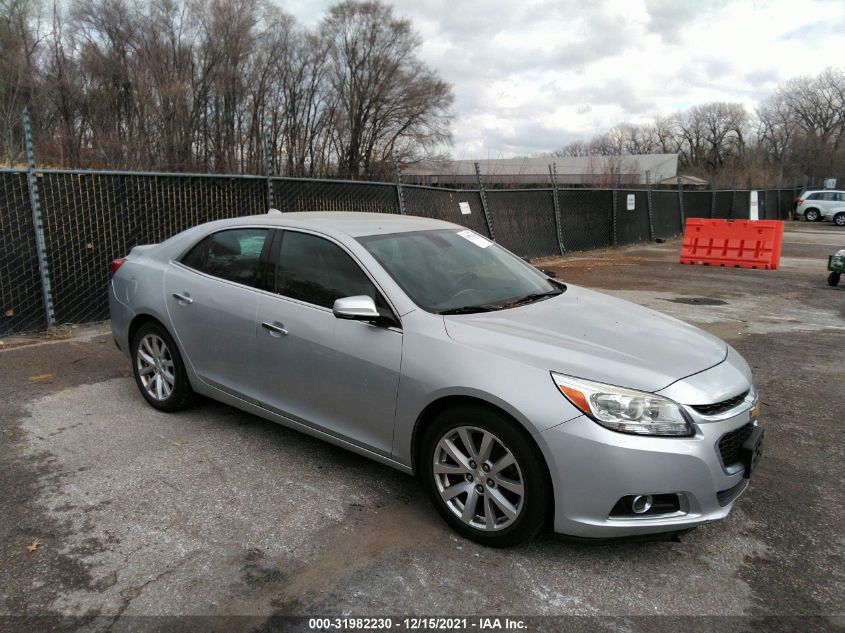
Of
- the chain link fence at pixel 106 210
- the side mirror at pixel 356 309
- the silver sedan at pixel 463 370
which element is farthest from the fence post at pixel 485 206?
the side mirror at pixel 356 309

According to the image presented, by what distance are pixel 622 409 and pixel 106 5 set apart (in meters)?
38.4

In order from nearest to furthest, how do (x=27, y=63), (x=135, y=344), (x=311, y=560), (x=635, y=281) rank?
(x=311, y=560) → (x=135, y=344) → (x=635, y=281) → (x=27, y=63)

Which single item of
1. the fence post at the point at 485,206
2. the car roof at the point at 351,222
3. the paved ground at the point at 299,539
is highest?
the fence post at the point at 485,206

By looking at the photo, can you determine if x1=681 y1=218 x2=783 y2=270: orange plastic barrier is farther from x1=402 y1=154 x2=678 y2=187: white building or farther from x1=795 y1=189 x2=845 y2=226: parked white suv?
x1=795 y1=189 x2=845 y2=226: parked white suv

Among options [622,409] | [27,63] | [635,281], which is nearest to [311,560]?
[622,409]

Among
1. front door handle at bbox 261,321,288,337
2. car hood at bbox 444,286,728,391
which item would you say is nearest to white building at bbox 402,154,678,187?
car hood at bbox 444,286,728,391

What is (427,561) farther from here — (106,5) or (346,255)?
(106,5)

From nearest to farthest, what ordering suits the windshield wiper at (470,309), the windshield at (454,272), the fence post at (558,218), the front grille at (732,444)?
the front grille at (732,444)
the windshield wiper at (470,309)
the windshield at (454,272)
the fence post at (558,218)

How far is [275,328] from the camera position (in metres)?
3.72

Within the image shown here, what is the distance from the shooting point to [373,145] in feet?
155

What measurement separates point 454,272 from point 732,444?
1772mm

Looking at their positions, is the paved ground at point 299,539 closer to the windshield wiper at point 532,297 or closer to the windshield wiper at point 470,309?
the windshield wiper at point 470,309

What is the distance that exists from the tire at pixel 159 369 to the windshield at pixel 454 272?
1812 millimetres

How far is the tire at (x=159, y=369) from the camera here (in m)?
4.48
